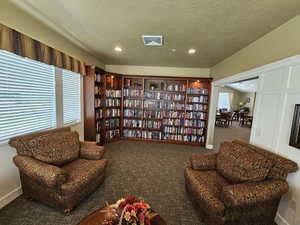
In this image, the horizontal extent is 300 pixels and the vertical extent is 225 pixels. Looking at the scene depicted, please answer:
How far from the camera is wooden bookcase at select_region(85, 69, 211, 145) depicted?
406 centimetres

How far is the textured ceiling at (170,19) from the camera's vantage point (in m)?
1.46

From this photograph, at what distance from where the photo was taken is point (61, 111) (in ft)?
8.26

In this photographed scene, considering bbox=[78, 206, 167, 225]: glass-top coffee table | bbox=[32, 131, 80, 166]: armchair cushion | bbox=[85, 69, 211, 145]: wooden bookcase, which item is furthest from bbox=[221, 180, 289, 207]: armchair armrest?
bbox=[85, 69, 211, 145]: wooden bookcase

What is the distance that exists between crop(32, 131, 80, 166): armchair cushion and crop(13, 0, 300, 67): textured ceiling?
1.73m

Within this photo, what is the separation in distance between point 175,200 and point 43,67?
2956 millimetres

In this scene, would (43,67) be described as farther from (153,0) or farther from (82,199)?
(82,199)

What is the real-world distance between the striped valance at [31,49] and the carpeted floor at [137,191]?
195 centimetres

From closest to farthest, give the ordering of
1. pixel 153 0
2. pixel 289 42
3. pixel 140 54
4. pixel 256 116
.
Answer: pixel 153 0
pixel 289 42
pixel 256 116
pixel 140 54

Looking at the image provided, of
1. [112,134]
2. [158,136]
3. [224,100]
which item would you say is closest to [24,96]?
[112,134]

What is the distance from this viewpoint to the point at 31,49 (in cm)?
175

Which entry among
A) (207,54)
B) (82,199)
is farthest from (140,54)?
(82,199)

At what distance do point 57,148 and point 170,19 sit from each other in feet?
7.88

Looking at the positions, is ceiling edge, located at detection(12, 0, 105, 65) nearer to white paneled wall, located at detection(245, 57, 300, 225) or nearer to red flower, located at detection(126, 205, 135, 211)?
red flower, located at detection(126, 205, 135, 211)

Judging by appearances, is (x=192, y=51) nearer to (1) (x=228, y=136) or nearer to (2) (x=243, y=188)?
(2) (x=243, y=188)
